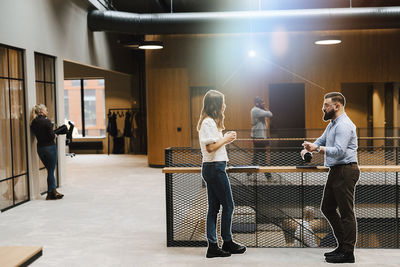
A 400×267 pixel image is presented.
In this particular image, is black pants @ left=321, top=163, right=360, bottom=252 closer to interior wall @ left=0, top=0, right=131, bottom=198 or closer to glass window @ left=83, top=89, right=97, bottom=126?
interior wall @ left=0, top=0, right=131, bottom=198

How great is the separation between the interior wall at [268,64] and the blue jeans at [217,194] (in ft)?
24.8

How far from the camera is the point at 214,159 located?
402 centimetres

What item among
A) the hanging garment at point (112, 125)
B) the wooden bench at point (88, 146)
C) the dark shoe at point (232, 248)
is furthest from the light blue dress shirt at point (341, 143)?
the wooden bench at point (88, 146)

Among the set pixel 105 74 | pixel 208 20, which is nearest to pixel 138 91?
pixel 105 74

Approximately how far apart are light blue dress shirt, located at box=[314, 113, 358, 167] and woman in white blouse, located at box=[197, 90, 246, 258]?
86cm

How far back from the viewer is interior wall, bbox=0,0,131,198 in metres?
6.95

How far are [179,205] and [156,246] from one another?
494 mm

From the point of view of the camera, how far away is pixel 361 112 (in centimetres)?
1399

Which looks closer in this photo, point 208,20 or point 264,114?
point 264,114

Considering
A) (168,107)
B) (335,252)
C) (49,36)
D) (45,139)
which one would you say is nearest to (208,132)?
(335,252)

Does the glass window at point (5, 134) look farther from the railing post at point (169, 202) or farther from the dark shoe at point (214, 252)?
the dark shoe at point (214, 252)

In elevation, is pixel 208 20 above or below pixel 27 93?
above

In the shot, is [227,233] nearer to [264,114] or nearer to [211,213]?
[211,213]

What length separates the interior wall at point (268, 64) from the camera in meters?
11.6
